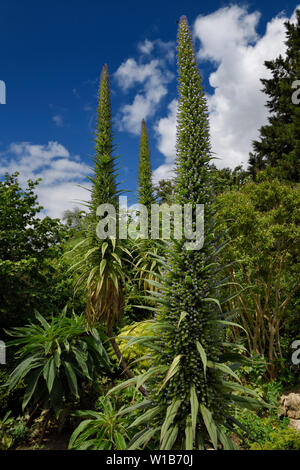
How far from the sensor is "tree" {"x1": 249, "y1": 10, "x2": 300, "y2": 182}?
53.5ft

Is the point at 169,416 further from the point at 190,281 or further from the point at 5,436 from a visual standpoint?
the point at 5,436

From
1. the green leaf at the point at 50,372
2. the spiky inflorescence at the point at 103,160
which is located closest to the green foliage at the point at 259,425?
the green leaf at the point at 50,372

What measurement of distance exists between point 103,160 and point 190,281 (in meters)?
2.71

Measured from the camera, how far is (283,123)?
19.6m

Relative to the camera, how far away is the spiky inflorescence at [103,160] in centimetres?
435

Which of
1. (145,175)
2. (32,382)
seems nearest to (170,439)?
(32,382)

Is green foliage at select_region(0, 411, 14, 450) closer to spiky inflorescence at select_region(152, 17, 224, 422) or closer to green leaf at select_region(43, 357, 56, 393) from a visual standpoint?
green leaf at select_region(43, 357, 56, 393)

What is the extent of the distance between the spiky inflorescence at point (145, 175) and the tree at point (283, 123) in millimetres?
10813

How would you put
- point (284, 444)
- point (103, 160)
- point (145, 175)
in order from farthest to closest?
point (145, 175)
point (103, 160)
point (284, 444)

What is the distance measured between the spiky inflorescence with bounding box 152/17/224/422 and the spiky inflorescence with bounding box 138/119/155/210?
15.4ft

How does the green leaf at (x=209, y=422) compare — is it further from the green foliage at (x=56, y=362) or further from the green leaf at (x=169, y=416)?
the green foliage at (x=56, y=362)

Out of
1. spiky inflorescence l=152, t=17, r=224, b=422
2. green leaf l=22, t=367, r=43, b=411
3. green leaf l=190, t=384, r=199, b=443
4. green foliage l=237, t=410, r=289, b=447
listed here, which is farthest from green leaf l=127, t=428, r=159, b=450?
green foliage l=237, t=410, r=289, b=447
